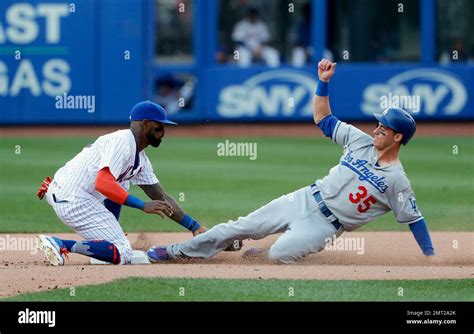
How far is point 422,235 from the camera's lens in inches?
333

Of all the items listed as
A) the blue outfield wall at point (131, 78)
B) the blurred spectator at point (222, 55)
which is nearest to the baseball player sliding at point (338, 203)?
the blue outfield wall at point (131, 78)

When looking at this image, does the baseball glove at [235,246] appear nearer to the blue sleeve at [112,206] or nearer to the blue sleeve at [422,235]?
the blue sleeve at [112,206]

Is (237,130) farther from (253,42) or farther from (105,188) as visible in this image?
(105,188)

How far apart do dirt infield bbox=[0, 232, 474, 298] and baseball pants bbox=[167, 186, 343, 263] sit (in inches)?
4.5

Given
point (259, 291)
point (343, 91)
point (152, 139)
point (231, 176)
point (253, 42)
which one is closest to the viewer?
point (259, 291)

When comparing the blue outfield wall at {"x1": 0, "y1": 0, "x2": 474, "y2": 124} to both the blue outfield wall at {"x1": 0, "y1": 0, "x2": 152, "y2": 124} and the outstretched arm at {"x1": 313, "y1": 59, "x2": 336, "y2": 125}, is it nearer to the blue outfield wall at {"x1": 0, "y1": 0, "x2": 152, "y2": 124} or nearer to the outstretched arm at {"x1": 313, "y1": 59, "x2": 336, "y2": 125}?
the blue outfield wall at {"x1": 0, "y1": 0, "x2": 152, "y2": 124}

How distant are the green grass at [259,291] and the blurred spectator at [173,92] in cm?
1295

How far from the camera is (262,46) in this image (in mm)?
20594

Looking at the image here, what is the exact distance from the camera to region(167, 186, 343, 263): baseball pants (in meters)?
8.38

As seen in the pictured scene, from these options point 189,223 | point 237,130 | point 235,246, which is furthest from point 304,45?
point 235,246

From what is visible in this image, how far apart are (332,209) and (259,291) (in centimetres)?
124

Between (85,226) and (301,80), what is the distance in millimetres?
12248

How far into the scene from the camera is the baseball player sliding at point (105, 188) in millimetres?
8125

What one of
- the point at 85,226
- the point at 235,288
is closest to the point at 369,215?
the point at 235,288
